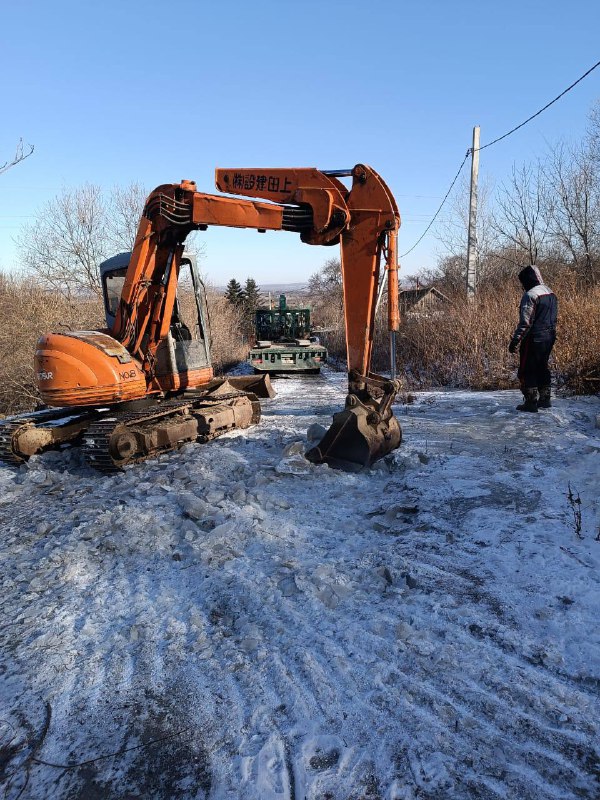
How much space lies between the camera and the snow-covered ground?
77.6 inches

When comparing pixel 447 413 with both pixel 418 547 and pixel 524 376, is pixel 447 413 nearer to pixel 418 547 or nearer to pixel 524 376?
pixel 524 376

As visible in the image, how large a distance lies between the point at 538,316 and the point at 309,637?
21.7ft

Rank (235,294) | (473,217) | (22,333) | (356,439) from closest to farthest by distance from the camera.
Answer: (356,439)
(22,333)
(473,217)
(235,294)

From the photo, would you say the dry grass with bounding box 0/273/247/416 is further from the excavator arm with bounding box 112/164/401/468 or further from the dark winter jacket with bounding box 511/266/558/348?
the dark winter jacket with bounding box 511/266/558/348

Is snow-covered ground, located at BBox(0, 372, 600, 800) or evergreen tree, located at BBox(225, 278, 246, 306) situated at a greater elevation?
evergreen tree, located at BBox(225, 278, 246, 306)

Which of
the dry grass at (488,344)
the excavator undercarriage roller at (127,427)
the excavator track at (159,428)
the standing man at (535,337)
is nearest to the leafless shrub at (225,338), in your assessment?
the dry grass at (488,344)

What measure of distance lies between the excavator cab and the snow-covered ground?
261 centimetres

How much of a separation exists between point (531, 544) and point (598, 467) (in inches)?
74.8

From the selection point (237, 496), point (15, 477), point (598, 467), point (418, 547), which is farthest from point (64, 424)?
point (598, 467)

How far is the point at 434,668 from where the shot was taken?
8.02 ft

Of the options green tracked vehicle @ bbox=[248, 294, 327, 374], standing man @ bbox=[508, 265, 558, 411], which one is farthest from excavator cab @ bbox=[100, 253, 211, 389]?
green tracked vehicle @ bbox=[248, 294, 327, 374]

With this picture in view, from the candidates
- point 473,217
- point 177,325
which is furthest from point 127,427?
point 473,217

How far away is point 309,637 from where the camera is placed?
2.74m

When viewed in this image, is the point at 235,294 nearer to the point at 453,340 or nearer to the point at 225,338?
the point at 225,338
